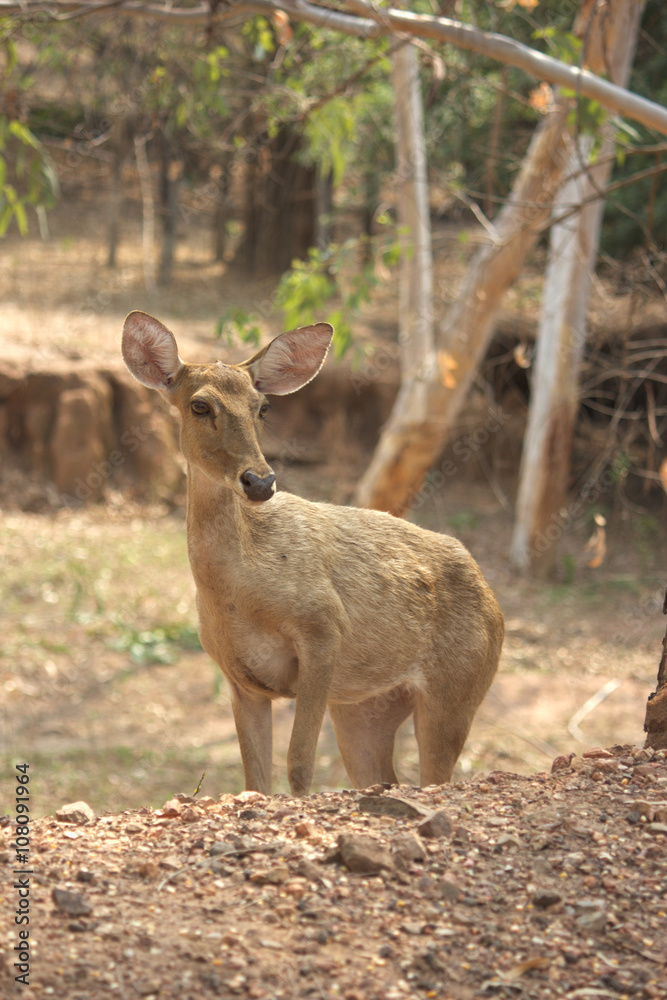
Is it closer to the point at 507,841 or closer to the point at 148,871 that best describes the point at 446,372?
the point at 507,841

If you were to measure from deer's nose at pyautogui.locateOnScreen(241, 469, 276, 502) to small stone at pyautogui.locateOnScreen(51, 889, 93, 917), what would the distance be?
1723mm

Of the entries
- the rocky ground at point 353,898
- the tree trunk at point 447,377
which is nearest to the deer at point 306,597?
the rocky ground at point 353,898

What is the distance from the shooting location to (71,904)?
2.92 metres

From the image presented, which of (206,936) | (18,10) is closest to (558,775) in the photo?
(206,936)

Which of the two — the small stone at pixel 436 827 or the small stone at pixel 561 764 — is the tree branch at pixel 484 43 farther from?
the small stone at pixel 436 827

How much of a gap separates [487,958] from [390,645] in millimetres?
2172

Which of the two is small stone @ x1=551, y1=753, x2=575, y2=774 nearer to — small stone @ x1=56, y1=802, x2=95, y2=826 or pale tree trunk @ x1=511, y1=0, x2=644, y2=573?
small stone @ x1=56, y1=802, x2=95, y2=826

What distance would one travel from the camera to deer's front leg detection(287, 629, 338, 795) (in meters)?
4.42

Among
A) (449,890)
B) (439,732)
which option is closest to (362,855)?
(449,890)

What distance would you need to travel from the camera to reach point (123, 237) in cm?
2297

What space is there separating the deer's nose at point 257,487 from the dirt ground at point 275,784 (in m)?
1.19

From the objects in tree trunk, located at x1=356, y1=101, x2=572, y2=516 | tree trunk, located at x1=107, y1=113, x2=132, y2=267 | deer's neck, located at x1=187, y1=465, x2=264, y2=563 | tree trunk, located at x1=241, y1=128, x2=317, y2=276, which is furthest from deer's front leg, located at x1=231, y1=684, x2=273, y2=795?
tree trunk, located at x1=241, y1=128, x2=317, y2=276

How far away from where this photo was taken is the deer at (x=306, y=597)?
14.6ft

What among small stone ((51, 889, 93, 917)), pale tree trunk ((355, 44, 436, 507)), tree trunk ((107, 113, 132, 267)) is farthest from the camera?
tree trunk ((107, 113, 132, 267))
